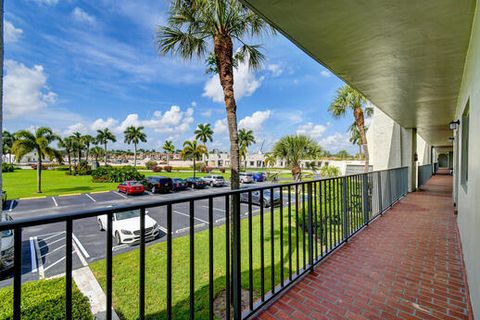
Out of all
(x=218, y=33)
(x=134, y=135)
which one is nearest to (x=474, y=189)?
(x=218, y=33)

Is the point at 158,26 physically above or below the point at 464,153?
above

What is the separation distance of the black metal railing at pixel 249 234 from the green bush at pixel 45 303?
0.65 meters

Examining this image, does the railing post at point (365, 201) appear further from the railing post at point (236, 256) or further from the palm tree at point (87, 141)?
the palm tree at point (87, 141)

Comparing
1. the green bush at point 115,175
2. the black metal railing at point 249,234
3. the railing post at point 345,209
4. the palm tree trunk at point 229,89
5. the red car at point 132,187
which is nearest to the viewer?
the black metal railing at point 249,234

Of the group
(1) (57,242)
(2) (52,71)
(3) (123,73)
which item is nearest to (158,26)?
(1) (57,242)

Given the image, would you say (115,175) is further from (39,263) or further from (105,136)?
(39,263)

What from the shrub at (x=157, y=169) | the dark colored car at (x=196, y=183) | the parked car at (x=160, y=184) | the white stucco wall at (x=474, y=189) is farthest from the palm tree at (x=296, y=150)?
the shrub at (x=157, y=169)

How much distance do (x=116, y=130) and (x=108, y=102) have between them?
11.7 meters

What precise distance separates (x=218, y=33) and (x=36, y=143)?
1842cm

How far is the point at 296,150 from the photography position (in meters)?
11.0

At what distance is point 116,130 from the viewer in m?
42.8

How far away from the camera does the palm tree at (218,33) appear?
526 centimetres

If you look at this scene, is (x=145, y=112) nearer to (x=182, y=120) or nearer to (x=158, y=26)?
(x=182, y=120)

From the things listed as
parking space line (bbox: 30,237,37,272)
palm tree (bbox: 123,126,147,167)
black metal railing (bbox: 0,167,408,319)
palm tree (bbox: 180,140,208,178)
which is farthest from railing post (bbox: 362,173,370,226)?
palm tree (bbox: 123,126,147,167)
